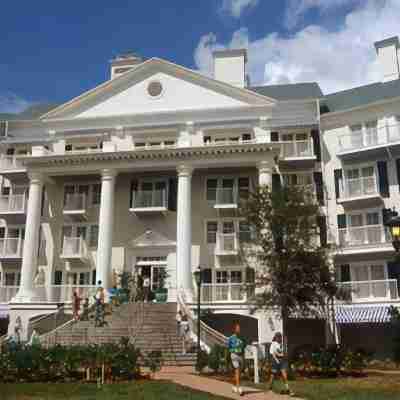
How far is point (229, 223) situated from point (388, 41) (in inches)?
701

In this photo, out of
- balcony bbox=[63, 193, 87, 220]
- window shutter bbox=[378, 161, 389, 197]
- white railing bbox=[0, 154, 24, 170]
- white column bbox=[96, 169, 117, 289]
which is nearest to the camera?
white column bbox=[96, 169, 117, 289]

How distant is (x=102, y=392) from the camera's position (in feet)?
49.1

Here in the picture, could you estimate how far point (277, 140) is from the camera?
36.5 metres

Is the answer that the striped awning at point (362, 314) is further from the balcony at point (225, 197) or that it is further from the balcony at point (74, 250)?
the balcony at point (74, 250)

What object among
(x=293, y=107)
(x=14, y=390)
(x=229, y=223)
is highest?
(x=293, y=107)

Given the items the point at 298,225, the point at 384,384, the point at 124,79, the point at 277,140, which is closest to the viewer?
the point at 384,384

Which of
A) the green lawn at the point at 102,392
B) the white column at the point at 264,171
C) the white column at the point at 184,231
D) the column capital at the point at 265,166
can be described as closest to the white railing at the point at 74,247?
the white column at the point at 184,231

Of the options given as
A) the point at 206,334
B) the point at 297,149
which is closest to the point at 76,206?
the point at 297,149

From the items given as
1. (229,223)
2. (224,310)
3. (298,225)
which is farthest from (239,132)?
(298,225)

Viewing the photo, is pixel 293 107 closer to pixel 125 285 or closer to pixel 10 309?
pixel 125 285

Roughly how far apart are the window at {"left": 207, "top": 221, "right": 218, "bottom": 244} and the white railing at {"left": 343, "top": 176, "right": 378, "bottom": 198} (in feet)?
28.1

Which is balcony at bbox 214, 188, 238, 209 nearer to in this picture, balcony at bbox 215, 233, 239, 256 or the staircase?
balcony at bbox 215, 233, 239, 256

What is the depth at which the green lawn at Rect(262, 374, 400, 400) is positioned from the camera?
14.7 meters

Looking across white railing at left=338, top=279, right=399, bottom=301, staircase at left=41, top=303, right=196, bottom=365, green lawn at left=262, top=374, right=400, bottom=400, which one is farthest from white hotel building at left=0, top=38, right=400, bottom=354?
green lawn at left=262, top=374, right=400, bottom=400
